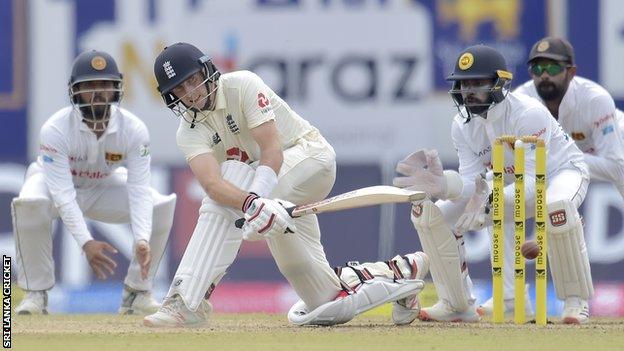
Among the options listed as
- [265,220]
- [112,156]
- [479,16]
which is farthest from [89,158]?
[479,16]

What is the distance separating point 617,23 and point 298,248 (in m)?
4.27

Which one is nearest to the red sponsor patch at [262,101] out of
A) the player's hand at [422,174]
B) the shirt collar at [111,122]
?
the player's hand at [422,174]

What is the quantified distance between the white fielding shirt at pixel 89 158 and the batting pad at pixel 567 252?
209cm

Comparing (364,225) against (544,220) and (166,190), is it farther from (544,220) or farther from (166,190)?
(544,220)

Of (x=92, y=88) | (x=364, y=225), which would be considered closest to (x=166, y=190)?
(x=364, y=225)

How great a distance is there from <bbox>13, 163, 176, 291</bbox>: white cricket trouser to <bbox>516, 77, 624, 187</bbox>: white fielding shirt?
193 cm

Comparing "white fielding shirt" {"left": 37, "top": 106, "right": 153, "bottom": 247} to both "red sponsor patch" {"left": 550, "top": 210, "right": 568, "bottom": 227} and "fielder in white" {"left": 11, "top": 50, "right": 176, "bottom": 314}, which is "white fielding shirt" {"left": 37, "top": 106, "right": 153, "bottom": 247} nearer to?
"fielder in white" {"left": 11, "top": 50, "right": 176, "bottom": 314}

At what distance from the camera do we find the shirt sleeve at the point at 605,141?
721 cm

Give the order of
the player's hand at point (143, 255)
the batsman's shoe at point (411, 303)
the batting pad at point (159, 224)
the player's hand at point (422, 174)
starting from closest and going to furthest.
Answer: the player's hand at point (422, 174) < the batsman's shoe at point (411, 303) < the player's hand at point (143, 255) < the batting pad at point (159, 224)

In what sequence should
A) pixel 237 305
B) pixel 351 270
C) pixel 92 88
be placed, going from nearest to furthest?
1. pixel 351 270
2. pixel 92 88
3. pixel 237 305

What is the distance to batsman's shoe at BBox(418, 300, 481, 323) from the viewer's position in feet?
19.6

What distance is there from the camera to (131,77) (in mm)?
9109

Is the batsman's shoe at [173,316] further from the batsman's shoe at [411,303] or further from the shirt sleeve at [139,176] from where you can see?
the shirt sleeve at [139,176]

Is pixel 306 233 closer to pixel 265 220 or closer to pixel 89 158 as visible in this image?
pixel 265 220
